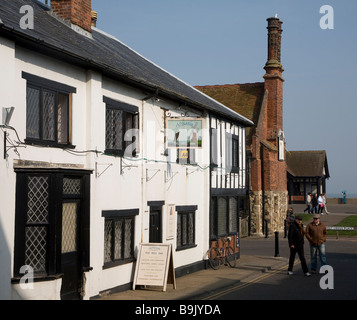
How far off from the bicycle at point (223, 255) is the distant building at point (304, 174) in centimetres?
4828

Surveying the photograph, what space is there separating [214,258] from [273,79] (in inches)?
922

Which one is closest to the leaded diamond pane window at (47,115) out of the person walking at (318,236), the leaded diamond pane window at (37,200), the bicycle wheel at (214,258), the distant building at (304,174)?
the leaded diamond pane window at (37,200)

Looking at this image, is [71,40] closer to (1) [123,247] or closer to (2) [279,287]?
(1) [123,247]

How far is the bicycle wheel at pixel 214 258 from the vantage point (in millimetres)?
22703

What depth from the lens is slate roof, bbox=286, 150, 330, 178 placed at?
239ft

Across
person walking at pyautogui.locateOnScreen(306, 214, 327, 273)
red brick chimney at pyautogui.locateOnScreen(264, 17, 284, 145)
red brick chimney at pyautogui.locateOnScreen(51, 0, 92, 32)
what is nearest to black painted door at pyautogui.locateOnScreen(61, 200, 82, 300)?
red brick chimney at pyautogui.locateOnScreen(51, 0, 92, 32)

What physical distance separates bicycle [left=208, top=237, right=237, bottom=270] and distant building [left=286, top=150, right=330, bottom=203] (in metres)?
48.3

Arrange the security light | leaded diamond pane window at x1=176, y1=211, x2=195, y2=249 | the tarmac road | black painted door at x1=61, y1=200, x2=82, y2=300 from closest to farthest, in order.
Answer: the security light, black painted door at x1=61, y1=200, x2=82, y2=300, the tarmac road, leaded diamond pane window at x1=176, y1=211, x2=195, y2=249

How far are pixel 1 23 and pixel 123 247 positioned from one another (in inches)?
295

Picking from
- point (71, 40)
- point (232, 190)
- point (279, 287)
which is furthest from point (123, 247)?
point (232, 190)

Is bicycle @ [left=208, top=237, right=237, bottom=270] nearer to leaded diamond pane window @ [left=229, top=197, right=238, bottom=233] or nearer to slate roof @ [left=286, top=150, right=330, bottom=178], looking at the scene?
leaded diamond pane window @ [left=229, top=197, right=238, bottom=233]

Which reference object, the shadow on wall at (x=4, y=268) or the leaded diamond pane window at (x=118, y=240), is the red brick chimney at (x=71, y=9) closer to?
the leaded diamond pane window at (x=118, y=240)

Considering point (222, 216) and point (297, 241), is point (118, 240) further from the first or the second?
point (222, 216)

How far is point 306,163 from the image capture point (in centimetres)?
7444
